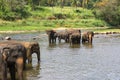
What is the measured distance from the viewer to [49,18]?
78125mm

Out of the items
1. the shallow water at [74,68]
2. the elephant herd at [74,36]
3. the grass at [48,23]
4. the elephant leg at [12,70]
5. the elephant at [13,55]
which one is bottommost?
the grass at [48,23]

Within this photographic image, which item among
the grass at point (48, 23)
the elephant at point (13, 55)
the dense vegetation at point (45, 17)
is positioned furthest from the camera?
the dense vegetation at point (45, 17)

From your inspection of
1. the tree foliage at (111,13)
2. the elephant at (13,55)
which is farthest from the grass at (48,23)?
the elephant at (13,55)

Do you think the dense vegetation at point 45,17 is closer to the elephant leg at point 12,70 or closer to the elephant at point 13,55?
the elephant leg at point 12,70

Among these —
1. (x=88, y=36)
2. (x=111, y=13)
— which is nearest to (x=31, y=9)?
(x=111, y=13)

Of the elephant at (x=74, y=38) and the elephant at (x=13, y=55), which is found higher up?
the elephant at (x=13, y=55)

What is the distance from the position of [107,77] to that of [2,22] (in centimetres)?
5022

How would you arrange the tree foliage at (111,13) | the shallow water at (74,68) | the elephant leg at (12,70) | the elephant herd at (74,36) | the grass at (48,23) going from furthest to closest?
the tree foliage at (111,13) < the grass at (48,23) < the elephant herd at (74,36) < the shallow water at (74,68) < the elephant leg at (12,70)

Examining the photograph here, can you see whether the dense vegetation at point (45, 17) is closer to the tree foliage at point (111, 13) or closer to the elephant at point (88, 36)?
the tree foliage at point (111, 13)

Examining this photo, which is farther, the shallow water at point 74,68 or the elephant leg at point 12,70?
the shallow water at point 74,68

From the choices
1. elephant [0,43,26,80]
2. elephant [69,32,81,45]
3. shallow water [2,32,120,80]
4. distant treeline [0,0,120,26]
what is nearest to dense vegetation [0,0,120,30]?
distant treeline [0,0,120,26]

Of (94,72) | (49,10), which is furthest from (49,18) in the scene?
(94,72)

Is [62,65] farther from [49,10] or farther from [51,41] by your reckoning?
[49,10]

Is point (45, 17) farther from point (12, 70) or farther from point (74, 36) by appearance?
point (12, 70)
